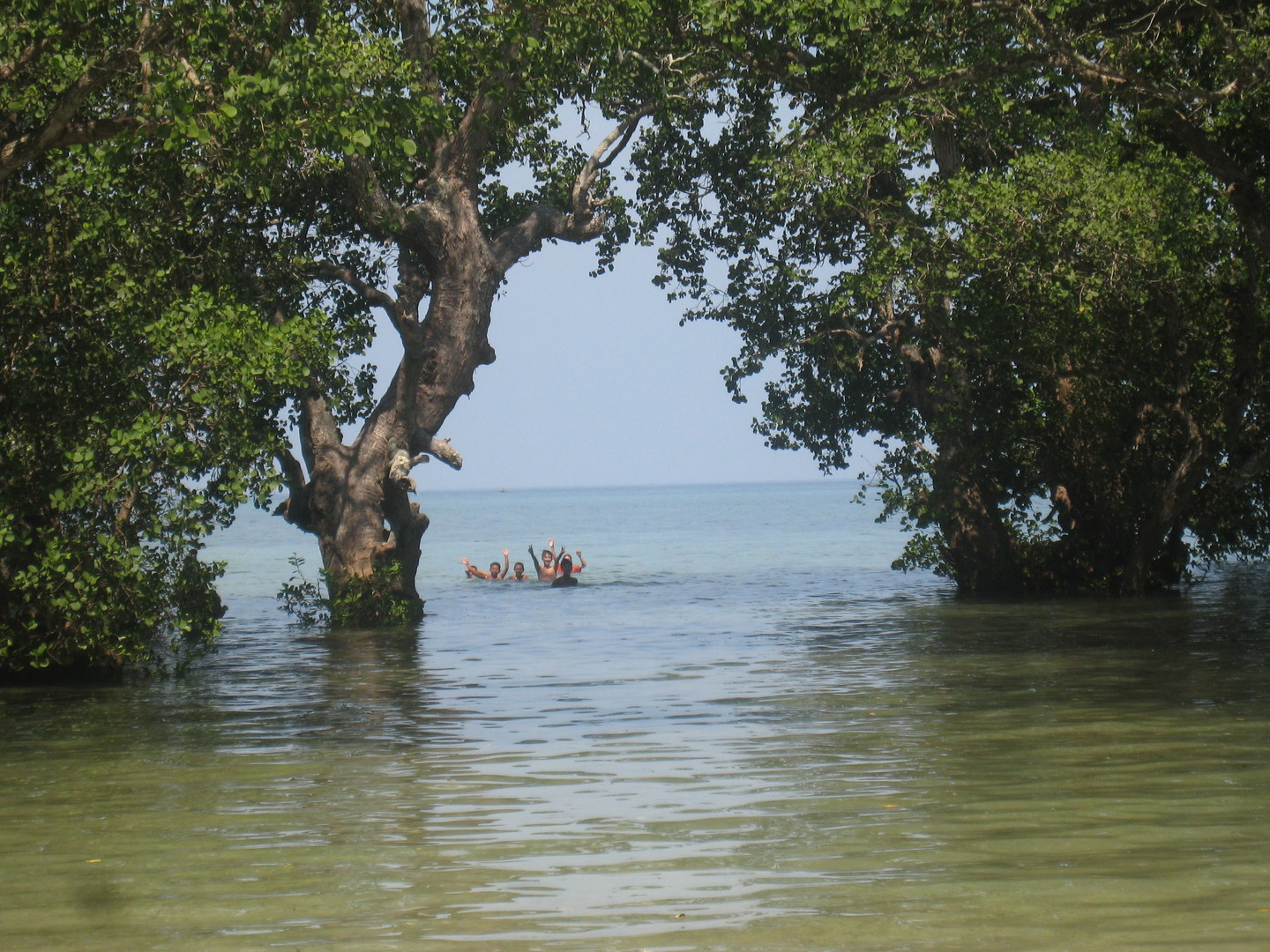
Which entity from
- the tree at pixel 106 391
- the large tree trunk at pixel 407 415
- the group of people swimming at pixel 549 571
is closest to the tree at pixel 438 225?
the large tree trunk at pixel 407 415

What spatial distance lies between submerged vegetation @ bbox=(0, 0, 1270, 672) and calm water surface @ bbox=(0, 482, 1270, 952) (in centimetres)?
307

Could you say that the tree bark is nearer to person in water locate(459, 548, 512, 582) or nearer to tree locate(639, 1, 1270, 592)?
tree locate(639, 1, 1270, 592)

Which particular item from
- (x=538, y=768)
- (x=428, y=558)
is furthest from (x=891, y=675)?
(x=428, y=558)

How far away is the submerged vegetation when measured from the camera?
16.0 metres

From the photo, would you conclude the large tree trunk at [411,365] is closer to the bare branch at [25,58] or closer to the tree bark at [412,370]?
the tree bark at [412,370]

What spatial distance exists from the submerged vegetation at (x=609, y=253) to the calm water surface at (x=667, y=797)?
307 centimetres

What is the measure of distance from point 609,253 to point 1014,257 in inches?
415

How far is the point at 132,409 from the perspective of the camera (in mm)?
17047

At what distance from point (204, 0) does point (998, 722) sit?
30.1ft

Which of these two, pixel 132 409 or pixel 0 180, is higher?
pixel 0 180

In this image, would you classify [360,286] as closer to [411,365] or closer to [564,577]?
[411,365]

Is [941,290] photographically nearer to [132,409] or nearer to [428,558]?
[132,409]

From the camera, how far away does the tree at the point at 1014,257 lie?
17.4 meters

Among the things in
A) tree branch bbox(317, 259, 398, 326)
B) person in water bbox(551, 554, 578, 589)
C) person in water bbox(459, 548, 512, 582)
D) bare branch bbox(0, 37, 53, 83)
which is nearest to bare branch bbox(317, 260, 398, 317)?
tree branch bbox(317, 259, 398, 326)
